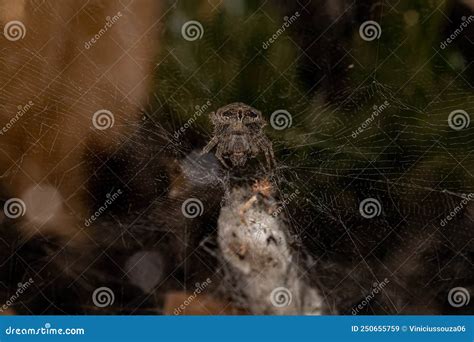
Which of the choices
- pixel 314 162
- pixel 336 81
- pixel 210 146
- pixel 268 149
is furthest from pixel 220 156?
pixel 336 81

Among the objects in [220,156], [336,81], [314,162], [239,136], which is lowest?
[220,156]

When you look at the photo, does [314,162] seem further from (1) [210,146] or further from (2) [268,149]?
(1) [210,146]

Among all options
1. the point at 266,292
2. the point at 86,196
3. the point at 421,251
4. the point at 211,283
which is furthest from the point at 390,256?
the point at 86,196

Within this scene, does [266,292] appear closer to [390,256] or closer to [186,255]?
[186,255]

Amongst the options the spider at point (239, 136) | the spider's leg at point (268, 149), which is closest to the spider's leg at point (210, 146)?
the spider at point (239, 136)

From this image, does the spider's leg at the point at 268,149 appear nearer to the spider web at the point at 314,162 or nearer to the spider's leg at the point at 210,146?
the spider web at the point at 314,162

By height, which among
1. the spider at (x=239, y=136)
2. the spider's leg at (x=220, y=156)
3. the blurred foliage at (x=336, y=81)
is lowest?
the spider's leg at (x=220, y=156)

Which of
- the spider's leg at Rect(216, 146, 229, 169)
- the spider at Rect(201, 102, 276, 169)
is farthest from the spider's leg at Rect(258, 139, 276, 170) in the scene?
the spider's leg at Rect(216, 146, 229, 169)

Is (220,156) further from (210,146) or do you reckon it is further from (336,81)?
(336,81)

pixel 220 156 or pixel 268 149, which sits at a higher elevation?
pixel 268 149
